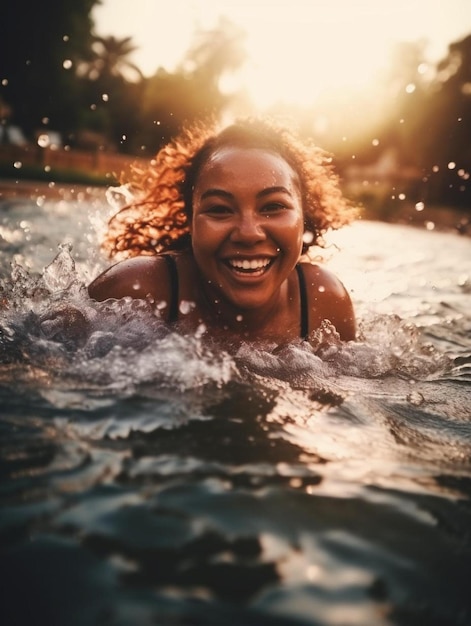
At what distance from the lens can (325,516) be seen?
69.7 inches

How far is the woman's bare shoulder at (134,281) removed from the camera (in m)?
3.57

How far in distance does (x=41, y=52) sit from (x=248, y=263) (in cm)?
2505

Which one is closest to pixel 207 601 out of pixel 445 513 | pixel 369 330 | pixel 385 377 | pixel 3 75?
pixel 445 513

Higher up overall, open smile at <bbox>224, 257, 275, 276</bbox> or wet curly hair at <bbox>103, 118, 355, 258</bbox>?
wet curly hair at <bbox>103, 118, 355, 258</bbox>

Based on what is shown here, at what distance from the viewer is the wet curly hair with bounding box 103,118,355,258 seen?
410 cm

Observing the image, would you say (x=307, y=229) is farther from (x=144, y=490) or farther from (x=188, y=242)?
(x=144, y=490)

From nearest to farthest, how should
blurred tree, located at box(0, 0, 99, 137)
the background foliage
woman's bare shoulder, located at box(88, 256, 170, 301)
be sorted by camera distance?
woman's bare shoulder, located at box(88, 256, 170, 301) → blurred tree, located at box(0, 0, 99, 137) → the background foliage

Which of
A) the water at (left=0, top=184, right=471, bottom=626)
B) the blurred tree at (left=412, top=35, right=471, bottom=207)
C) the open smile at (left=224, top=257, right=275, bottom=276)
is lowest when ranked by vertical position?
the water at (left=0, top=184, right=471, bottom=626)

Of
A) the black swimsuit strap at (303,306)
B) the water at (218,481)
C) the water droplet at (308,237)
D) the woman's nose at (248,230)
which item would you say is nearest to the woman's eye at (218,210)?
the woman's nose at (248,230)

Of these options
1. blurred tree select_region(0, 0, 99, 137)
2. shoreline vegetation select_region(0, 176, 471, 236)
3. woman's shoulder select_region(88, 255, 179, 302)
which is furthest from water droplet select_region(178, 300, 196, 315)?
blurred tree select_region(0, 0, 99, 137)

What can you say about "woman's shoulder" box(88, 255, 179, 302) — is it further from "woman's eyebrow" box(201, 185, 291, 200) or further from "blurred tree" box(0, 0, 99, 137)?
"blurred tree" box(0, 0, 99, 137)

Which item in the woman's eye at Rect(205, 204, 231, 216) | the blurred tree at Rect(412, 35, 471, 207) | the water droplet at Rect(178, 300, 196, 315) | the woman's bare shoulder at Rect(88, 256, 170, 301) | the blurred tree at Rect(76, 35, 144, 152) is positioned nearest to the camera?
the woman's eye at Rect(205, 204, 231, 216)

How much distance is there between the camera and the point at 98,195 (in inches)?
797

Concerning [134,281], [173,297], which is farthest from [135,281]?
[173,297]
